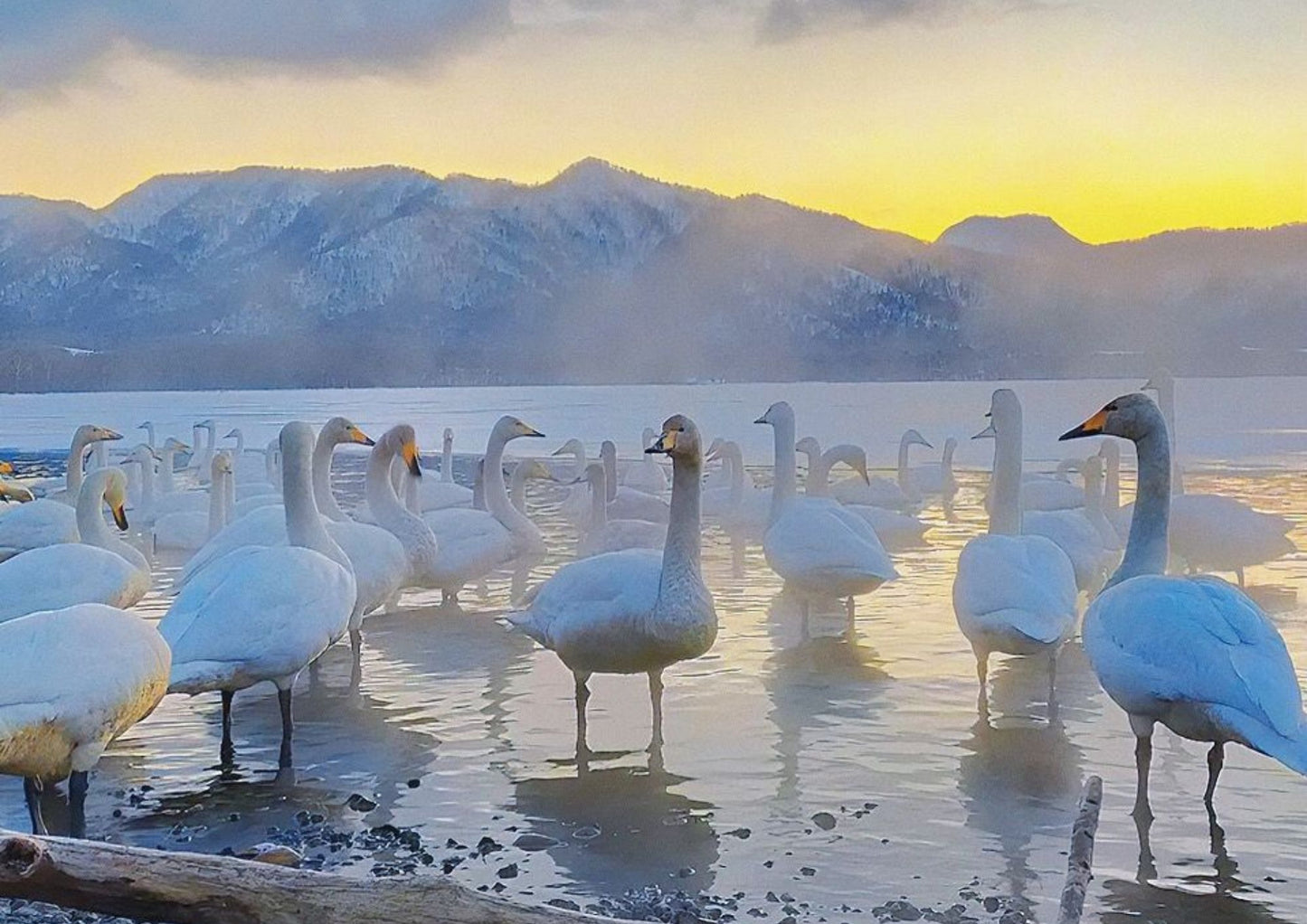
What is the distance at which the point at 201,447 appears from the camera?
29.2m

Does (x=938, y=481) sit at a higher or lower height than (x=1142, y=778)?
higher

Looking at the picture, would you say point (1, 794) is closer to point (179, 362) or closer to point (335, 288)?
point (179, 362)

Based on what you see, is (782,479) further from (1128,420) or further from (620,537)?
(1128,420)

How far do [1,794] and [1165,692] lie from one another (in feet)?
16.7

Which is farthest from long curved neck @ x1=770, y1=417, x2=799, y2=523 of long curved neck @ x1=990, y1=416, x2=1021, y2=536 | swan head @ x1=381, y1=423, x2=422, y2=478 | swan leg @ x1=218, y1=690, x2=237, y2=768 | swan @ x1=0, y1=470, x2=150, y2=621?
swan leg @ x1=218, y1=690, x2=237, y2=768

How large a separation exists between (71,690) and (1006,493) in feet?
21.0

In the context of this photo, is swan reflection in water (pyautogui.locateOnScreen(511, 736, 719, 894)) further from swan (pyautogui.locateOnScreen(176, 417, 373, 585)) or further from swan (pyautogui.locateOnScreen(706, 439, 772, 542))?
swan (pyautogui.locateOnScreen(706, 439, 772, 542))

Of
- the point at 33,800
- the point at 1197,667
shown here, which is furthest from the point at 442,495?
the point at 1197,667

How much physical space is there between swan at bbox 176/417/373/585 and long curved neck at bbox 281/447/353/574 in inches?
17.5

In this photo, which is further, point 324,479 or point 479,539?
point 479,539

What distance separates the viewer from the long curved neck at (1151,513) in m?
6.95

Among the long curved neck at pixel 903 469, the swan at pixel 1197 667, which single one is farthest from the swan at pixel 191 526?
the swan at pixel 1197 667

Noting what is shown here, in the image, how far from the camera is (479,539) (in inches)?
466

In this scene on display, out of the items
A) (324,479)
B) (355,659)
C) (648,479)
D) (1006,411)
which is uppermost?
(1006,411)
